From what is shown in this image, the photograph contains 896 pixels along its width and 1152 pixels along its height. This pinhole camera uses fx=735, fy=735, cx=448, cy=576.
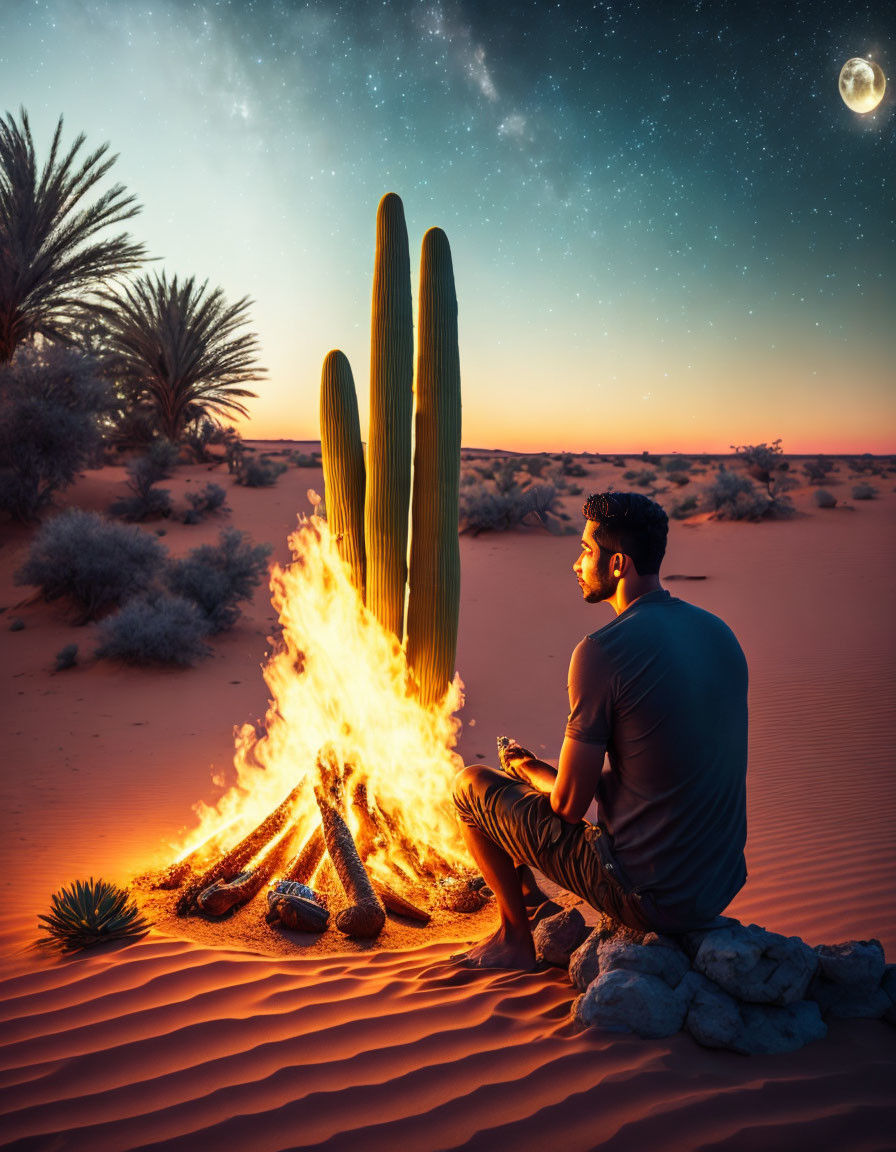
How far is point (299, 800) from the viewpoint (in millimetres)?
4660

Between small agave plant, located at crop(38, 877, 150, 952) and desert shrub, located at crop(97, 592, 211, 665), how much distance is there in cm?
671

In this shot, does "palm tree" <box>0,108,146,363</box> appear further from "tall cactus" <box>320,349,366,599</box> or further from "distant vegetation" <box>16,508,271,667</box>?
"tall cactus" <box>320,349,366,599</box>

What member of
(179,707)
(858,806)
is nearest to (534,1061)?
(858,806)

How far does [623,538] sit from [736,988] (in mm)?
1562

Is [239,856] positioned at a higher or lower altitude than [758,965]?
lower

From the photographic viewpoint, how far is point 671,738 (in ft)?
8.20

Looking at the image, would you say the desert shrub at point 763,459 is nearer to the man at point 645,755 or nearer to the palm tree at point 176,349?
the palm tree at point 176,349

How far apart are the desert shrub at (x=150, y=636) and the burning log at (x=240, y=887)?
6.24 metres

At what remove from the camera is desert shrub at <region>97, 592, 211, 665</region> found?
386 inches

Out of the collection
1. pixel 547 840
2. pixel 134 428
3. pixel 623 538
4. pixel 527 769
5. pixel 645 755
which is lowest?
pixel 547 840

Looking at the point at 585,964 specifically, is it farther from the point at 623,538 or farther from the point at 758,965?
the point at 623,538

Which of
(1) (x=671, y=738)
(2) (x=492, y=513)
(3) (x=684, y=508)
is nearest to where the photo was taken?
Result: (1) (x=671, y=738)

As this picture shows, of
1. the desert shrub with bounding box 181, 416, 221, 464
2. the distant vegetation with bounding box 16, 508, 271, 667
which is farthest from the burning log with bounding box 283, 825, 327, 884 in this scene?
the desert shrub with bounding box 181, 416, 221, 464

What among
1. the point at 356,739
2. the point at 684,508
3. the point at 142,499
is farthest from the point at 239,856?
the point at 684,508
